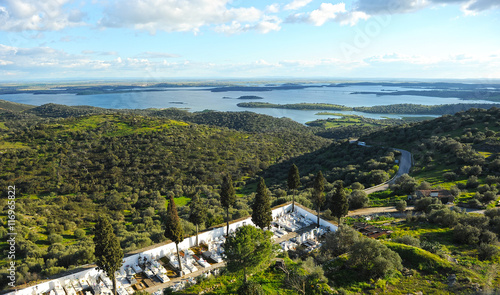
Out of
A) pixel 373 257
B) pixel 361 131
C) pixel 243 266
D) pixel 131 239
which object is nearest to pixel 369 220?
pixel 373 257

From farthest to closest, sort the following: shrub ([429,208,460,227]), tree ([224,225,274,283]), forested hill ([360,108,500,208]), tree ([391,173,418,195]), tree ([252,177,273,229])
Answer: tree ([391,173,418,195])
forested hill ([360,108,500,208])
shrub ([429,208,460,227])
tree ([252,177,273,229])
tree ([224,225,274,283])

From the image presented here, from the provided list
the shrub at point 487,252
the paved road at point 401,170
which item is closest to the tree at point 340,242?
the shrub at point 487,252

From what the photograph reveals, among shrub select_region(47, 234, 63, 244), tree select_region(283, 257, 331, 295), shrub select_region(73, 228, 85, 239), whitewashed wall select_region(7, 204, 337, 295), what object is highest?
tree select_region(283, 257, 331, 295)

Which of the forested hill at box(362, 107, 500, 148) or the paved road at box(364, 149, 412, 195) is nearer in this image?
the paved road at box(364, 149, 412, 195)

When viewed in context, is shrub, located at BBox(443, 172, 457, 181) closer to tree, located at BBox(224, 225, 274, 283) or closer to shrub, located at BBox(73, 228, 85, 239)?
tree, located at BBox(224, 225, 274, 283)

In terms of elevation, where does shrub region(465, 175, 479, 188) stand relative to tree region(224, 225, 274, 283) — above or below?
below

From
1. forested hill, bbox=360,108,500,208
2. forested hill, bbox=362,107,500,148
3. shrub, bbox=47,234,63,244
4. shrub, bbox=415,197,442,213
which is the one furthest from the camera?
forested hill, bbox=362,107,500,148

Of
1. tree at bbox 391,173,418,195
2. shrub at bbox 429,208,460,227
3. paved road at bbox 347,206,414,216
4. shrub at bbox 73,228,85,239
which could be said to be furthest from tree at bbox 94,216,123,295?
tree at bbox 391,173,418,195

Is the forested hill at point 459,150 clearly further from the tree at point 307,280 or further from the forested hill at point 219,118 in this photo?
the forested hill at point 219,118
